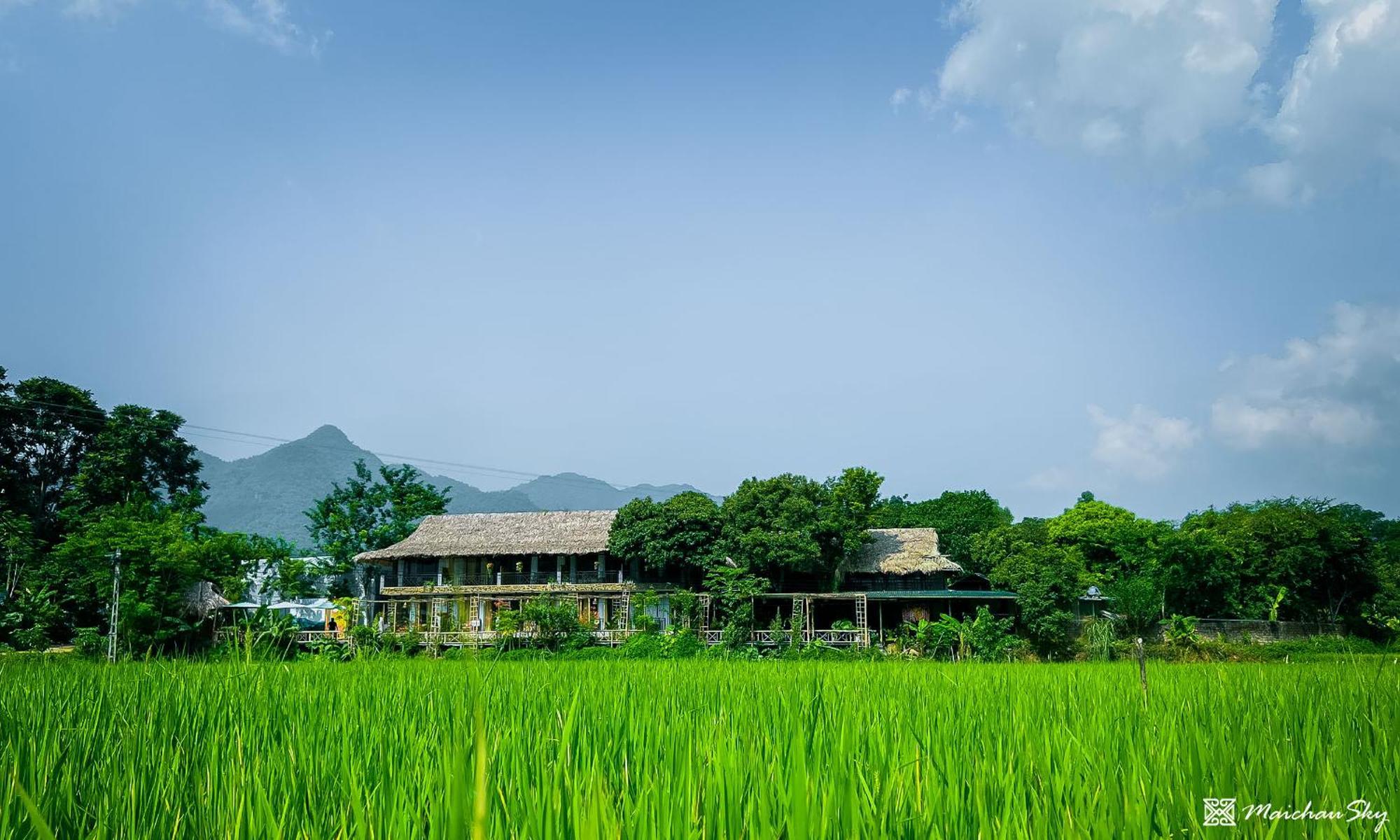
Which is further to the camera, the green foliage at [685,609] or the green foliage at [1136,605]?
the green foliage at [1136,605]

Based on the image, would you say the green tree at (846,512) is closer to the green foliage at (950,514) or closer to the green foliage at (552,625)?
the green foliage at (552,625)

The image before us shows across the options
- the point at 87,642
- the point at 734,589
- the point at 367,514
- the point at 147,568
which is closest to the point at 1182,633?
the point at 734,589

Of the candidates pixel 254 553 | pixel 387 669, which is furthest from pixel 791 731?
pixel 254 553

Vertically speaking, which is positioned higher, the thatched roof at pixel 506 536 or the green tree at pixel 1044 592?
the thatched roof at pixel 506 536

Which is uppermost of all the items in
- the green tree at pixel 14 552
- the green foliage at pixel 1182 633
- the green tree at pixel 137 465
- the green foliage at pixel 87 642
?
the green tree at pixel 137 465

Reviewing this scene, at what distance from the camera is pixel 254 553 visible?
1073 inches

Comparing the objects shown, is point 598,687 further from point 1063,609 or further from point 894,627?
point 894,627

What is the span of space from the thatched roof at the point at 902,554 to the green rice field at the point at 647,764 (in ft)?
80.8

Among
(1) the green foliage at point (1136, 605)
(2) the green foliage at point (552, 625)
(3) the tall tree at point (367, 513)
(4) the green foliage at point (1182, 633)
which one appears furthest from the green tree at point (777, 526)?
(3) the tall tree at point (367, 513)

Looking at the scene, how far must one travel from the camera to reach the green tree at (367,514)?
3628 cm

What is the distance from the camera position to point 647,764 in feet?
5.65

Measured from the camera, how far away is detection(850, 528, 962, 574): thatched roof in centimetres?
2803

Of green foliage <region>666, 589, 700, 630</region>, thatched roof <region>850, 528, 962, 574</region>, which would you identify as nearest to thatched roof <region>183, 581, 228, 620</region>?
green foliage <region>666, 589, 700, 630</region>

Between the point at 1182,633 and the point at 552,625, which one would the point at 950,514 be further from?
the point at 552,625
